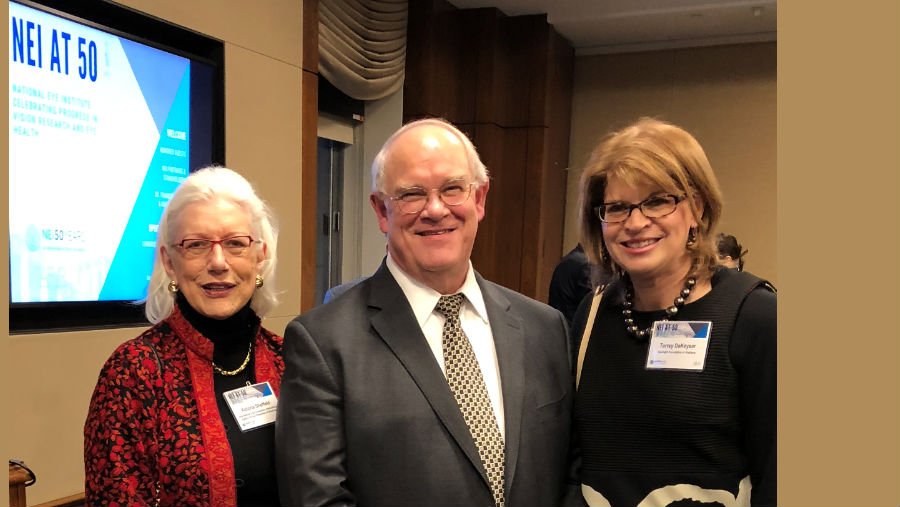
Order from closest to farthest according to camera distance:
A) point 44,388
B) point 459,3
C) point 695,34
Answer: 1. point 44,388
2. point 459,3
3. point 695,34

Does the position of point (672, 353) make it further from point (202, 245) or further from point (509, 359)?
point (202, 245)

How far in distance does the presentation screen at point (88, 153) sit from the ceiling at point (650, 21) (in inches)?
123

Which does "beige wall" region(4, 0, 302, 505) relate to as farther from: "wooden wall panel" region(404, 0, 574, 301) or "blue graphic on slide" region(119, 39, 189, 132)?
"wooden wall panel" region(404, 0, 574, 301)

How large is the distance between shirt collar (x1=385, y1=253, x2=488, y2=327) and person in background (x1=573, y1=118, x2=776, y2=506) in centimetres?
28

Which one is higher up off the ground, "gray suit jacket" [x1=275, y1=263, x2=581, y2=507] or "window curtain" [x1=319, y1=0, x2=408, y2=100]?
"window curtain" [x1=319, y1=0, x2=408, y2=100]

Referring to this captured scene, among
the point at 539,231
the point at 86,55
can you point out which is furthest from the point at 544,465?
the point at 539,231

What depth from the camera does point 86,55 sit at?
282 cm

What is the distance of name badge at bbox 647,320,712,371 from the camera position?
1330 mm

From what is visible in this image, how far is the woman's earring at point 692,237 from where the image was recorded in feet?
4.70

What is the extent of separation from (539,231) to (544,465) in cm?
463

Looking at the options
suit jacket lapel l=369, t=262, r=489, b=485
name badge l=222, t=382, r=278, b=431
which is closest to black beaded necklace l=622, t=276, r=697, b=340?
suit jacket lapel l=369, t=262, r=489, b=485

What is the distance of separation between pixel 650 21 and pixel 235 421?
5.59 metres

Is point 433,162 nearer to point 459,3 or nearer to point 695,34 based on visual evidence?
point 459,3

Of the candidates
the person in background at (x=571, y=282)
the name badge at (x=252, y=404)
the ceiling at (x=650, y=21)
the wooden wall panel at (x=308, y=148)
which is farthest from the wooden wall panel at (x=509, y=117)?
the name badge at (x=252, y=404)
